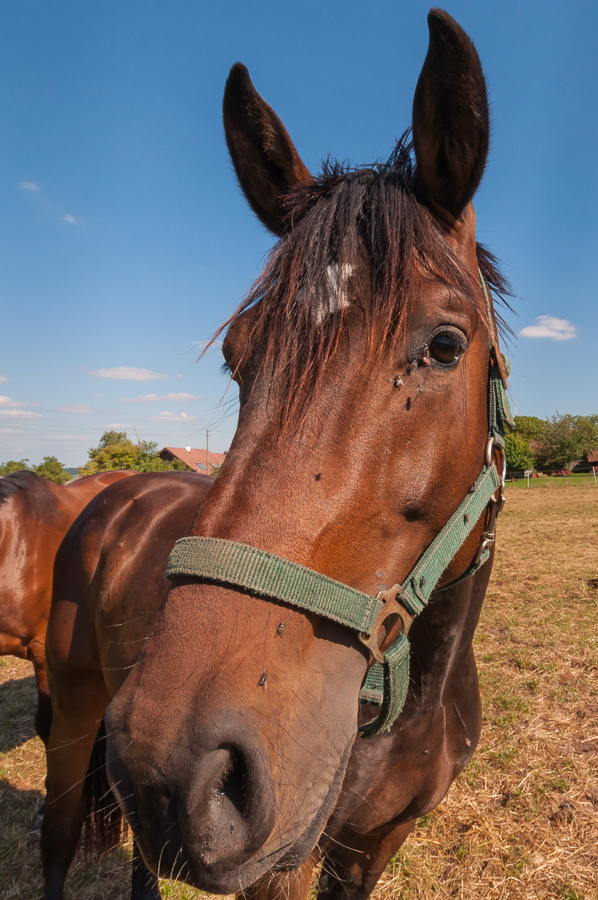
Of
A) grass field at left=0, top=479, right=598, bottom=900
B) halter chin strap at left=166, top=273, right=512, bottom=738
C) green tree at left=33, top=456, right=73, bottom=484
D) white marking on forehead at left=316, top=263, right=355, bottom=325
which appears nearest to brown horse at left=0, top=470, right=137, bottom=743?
grass field at left=0, top=479, right=598, bottom=900

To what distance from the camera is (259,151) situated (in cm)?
187

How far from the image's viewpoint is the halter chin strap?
3.30 feet

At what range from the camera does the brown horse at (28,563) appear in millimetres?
4695

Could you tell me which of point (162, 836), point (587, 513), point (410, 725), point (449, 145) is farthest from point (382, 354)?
point (587, 513)

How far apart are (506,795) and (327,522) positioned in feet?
11.7

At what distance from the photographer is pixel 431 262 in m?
1.34

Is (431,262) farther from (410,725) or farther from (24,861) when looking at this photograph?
(24,861)

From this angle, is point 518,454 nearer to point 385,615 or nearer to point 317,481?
point 385,615

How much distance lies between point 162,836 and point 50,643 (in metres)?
2.71

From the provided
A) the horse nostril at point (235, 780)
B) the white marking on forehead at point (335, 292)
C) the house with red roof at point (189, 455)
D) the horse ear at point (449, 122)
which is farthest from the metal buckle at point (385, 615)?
the house with red roof at point (189, 455)

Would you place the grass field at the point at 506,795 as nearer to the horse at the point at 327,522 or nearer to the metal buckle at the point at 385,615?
the horse at the point at 327,522

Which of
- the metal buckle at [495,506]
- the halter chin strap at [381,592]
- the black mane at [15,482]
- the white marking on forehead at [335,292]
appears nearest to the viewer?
the halter chin strap at [381,592]

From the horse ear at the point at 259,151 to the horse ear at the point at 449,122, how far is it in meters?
0.49

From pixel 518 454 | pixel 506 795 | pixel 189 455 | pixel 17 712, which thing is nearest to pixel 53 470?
pixel 189 455
